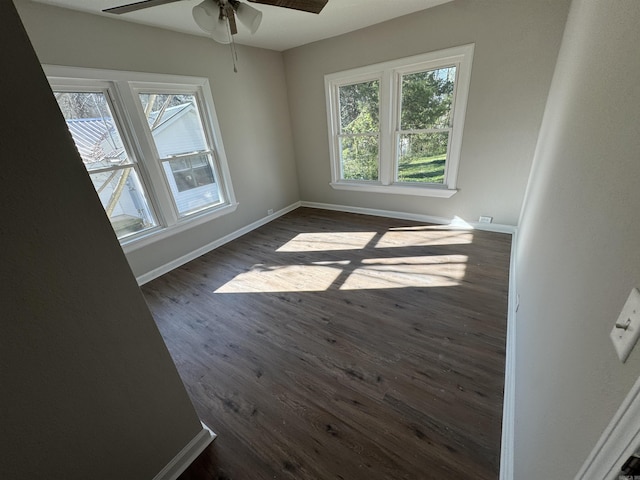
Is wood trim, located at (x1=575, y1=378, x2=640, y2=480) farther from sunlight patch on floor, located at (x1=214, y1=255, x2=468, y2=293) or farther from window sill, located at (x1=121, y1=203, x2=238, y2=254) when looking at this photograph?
window sill, located at (x1=121, y1=203, x2=238, y2=254)

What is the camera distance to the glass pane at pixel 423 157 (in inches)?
134

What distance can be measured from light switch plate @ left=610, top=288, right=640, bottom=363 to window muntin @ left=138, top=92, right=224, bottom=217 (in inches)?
141

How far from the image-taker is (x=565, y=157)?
1.24m

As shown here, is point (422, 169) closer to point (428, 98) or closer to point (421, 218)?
point (421, 218)

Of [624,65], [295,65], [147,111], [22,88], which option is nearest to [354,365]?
[624,65]

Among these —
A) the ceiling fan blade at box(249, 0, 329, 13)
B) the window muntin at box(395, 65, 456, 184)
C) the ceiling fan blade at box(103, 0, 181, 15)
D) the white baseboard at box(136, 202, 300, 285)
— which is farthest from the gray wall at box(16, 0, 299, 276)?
the window muntin at box(395, 65, 456, 184)

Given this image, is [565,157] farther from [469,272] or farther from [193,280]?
[193,280]

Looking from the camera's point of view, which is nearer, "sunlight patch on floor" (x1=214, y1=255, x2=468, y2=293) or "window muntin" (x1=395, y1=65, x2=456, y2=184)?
"sunlight patch on floor" (x1=214, y1=255, x2=468, y2=293)

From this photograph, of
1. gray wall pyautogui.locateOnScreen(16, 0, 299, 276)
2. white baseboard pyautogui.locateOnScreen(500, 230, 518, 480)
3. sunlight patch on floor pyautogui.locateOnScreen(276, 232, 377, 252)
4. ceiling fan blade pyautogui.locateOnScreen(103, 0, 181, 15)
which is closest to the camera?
white baseboard pyautogui.locateOnScreen(500, 230, 518, 480)

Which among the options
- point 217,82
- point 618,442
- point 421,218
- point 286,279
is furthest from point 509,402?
point 217,82

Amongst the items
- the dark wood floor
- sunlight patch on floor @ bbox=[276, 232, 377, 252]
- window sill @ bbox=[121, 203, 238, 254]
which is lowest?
the dark wood floor

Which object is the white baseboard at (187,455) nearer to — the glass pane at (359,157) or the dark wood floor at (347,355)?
the dark wood floor at (347,355)

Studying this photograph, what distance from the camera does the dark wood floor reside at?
1286 mm

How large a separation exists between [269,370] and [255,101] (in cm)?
362
